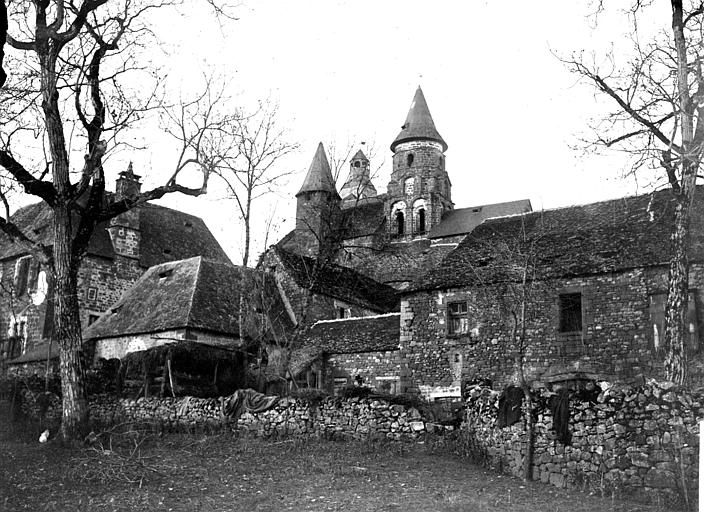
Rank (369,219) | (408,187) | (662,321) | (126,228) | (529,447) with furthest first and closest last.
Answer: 1. (369,219)
2. (408,187)
3. (126,228)
4. (662,321)
5. (529,447)

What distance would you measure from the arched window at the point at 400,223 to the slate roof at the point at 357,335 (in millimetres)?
31764

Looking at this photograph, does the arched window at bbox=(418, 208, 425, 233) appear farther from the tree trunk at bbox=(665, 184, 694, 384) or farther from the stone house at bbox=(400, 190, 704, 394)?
the tree trunk at bbox=(665, 184, 694, 384)

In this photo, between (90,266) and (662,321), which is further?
(90,266)

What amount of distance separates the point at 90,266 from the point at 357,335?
17979mm

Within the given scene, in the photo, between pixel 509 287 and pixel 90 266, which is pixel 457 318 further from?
pixel 90 266

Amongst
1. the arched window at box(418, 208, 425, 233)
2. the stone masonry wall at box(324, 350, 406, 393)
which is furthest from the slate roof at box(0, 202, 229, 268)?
the arched window at box(418, 208, 425, 233)

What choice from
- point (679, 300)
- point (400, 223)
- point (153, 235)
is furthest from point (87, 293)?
point (679, 300)

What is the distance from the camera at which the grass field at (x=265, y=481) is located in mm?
11594

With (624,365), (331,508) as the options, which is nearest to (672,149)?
(624,365)

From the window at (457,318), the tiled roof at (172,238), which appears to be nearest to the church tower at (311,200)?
the tiled roof at (172,238)

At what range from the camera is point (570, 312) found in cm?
2336

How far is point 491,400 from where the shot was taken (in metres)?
15.4

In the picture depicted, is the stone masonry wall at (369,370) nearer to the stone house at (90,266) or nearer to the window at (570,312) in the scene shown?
the window at (570,312)

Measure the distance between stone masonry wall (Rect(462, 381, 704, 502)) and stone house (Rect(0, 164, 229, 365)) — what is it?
28776mm
